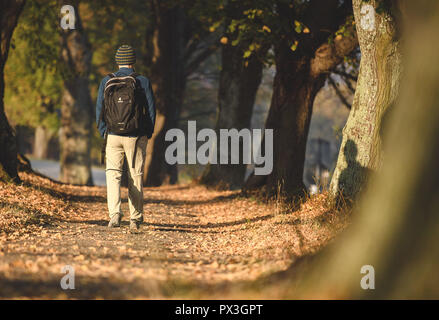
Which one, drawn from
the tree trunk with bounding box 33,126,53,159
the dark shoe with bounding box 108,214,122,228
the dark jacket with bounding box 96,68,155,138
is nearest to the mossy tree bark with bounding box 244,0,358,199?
the dark shoe with bounding box 108,214,122,228

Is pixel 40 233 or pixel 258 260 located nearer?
pixel 258 260

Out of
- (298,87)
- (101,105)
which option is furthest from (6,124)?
(298,87)

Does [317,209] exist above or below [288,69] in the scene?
below

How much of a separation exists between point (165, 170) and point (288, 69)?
11.1 metres

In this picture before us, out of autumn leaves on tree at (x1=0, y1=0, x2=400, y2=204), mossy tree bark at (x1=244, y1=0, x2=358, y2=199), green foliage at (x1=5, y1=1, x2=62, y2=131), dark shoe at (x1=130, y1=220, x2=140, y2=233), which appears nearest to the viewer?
dark shoe at (x1=130, y1=220, x2=140, y2=233)

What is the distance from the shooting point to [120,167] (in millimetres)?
8445

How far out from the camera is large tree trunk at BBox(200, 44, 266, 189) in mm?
18094

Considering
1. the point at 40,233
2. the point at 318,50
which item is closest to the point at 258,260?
the point at 40,233

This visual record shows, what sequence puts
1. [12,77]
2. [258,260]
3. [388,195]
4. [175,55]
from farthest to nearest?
[12,77], [175,55], [258,260], [388,195]

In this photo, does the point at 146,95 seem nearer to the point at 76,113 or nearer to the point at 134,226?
the point at 134,226

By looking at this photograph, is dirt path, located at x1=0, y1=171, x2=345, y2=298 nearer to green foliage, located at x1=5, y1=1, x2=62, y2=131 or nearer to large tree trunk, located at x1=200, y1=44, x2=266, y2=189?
large tree trunk, located at x1=200, y1=44, x2=266, y2=189

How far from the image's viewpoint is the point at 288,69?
43.8 ft

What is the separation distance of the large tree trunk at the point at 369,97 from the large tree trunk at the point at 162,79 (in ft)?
42.1
